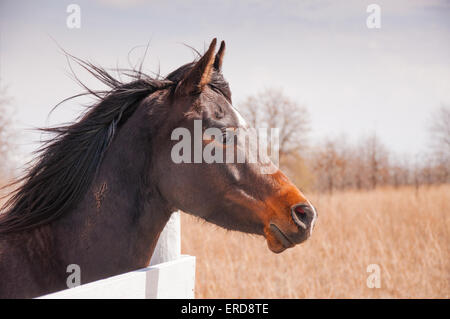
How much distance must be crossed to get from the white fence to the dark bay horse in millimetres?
224

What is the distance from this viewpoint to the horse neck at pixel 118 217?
1869 mm

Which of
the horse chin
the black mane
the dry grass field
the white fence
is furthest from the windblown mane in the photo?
the dry grass field

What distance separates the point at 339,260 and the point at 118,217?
224 inches

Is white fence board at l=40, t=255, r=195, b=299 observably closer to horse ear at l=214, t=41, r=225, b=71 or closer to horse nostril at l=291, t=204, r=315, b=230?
horse nostril at l=291, t=204, r=315, b=230

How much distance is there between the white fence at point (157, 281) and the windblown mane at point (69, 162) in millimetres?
643

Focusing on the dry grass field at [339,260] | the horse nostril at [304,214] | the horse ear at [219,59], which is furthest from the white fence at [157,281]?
the dry grass field at [339,260]

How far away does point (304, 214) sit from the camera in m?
1.94

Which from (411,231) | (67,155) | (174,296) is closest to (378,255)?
(411,231)

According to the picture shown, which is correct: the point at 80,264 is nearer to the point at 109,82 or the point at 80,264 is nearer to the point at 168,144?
the point at 168,144

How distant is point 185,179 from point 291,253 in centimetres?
532

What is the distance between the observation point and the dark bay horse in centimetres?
187

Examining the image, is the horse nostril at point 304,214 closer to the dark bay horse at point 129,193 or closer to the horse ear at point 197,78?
the dark bay horse at point 129,193

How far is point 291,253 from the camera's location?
6.80 metres

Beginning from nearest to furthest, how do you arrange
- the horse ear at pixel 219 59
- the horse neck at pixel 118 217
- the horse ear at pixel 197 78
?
the horse neck at pixel 118 217
the horse ear at pixel 197 78
the horse ear at pixel 219 59
